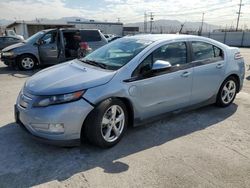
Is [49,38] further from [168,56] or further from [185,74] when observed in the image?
[185,74]

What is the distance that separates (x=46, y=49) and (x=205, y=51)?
7.30 metres

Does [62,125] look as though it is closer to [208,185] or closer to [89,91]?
[89,91]

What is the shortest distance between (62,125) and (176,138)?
5.83ft

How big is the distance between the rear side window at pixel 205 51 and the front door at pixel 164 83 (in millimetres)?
263

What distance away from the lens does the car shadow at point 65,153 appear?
3090mm

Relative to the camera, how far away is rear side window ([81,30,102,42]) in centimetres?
1145

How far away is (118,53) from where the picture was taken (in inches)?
172

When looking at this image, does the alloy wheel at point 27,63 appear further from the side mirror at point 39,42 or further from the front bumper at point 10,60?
the side mirror at point 39,42

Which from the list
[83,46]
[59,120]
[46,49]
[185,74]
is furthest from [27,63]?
[59,120]

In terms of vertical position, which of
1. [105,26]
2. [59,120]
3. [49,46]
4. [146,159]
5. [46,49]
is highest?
[105,26]

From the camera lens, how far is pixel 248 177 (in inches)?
123

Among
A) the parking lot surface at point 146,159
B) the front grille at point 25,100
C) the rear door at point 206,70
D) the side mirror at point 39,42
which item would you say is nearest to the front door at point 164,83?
the rear door at point 206,70

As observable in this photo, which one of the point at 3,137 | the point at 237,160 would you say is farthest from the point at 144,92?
the point at 3,137

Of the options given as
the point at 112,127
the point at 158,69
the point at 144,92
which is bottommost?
the point at 112,127
